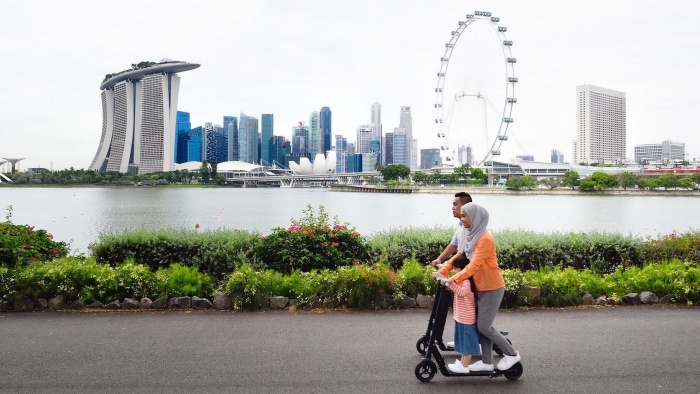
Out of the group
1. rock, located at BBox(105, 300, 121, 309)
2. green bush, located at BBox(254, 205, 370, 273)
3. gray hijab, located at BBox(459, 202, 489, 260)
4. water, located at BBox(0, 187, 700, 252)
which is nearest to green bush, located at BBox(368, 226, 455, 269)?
green bush, located at BBox(254, 205, 370, 273)

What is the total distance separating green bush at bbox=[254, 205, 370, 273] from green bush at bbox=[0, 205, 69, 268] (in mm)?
3605

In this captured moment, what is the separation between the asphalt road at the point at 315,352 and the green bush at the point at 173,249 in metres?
2.04

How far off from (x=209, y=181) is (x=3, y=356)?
17353 centimetres

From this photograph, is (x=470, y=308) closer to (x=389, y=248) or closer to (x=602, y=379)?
(x=602, y=379)

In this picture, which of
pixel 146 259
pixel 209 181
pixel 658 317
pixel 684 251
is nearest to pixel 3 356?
pixel 146 259

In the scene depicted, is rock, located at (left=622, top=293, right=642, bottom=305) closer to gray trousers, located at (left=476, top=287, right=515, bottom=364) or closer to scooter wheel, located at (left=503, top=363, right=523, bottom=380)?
scooter wheel, located at (left=503, top=363, right=523, bottom=380)

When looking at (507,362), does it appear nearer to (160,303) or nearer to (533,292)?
(533,292)

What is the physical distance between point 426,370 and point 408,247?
16.4ft

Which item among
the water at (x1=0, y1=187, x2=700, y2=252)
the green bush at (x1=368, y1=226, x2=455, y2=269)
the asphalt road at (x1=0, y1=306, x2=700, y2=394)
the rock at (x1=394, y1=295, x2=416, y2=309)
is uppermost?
the green bush at (x1=368, y1=226, x2=455, y2=269)

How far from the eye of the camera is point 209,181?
17438 cm

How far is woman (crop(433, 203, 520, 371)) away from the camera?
503 centimetres

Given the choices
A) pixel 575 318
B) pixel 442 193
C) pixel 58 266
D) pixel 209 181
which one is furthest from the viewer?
pixel 209 181

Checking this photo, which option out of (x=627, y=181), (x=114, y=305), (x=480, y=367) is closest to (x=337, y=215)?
(x=114, y=305)

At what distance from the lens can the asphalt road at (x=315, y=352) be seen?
5.13 m
